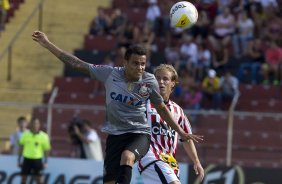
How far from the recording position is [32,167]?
64.5 ft

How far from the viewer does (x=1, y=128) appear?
74.2 feet

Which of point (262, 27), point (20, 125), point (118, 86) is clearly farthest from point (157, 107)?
point (262, 27)

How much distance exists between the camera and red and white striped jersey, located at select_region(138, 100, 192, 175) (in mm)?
11195

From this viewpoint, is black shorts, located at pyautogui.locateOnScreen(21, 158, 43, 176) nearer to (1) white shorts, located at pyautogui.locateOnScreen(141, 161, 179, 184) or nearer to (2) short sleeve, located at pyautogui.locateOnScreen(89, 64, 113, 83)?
(1) white shorts, located at pyautogui.locateOnScreen(141, 161, 179, 184)

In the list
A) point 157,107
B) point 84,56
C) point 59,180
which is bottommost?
point 59,180

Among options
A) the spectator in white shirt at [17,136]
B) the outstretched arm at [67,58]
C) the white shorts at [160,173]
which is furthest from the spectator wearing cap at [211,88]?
the outstretched arm at [67,58]

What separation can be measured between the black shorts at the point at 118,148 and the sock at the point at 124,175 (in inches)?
8.3

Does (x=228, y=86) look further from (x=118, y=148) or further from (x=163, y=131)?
(x=118, y=148)

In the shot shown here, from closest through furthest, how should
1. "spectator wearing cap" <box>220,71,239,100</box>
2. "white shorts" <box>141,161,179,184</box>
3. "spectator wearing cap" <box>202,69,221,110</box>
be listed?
"white shorts" <box>141,161,179,184</box> → "spectator wearing cap" <box>220,71,239,100</box> → "spectator wearing cap" <box>202,69,221,110</box>

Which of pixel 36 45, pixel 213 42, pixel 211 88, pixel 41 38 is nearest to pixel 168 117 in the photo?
pixel 41 38

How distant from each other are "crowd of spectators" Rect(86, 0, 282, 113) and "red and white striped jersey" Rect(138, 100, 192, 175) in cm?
1069

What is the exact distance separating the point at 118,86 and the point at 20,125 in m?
10.6

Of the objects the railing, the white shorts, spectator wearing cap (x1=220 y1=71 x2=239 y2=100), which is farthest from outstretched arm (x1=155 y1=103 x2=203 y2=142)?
the railing

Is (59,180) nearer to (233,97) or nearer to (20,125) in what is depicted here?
(20,125)
